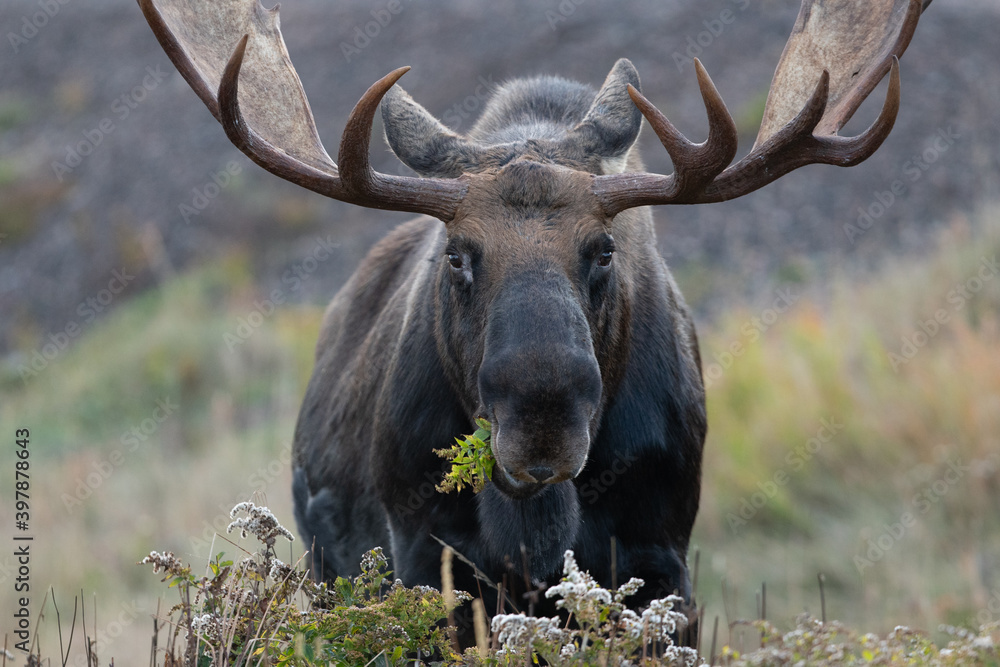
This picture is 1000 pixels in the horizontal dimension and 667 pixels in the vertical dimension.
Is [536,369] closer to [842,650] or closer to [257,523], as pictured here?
[257,523]

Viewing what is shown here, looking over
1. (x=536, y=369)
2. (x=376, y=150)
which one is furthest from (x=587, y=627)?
(x=376, y=150)

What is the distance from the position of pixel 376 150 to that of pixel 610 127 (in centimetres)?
1569

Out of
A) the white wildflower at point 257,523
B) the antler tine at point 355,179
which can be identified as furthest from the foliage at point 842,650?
the antler tine at point 355,179

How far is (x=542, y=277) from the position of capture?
3.68 meters

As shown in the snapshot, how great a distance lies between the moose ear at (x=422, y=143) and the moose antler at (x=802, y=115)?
1.99 ft

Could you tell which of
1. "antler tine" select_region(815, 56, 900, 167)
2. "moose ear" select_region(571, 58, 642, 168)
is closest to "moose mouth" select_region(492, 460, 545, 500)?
"moose ear" select_region(571, 58, 642, 168)

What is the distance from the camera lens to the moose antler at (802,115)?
369 cm

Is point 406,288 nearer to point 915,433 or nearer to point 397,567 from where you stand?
point 397,567

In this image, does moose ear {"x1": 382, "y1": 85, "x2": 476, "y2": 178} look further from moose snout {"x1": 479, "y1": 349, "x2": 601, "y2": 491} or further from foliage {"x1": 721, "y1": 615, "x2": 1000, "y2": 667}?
foliage {"x1": 721, "y1": 615, "x2": 1000, "y2": 667}

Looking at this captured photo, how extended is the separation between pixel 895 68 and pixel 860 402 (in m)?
6.04

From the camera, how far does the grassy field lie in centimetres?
825

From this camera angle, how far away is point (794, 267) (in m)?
14.6

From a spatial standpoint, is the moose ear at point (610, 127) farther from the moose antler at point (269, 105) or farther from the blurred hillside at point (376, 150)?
the blurred hillside at point (376, 150)

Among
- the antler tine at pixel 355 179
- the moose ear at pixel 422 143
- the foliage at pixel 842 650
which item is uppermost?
the moose ear at pixel 422 143
